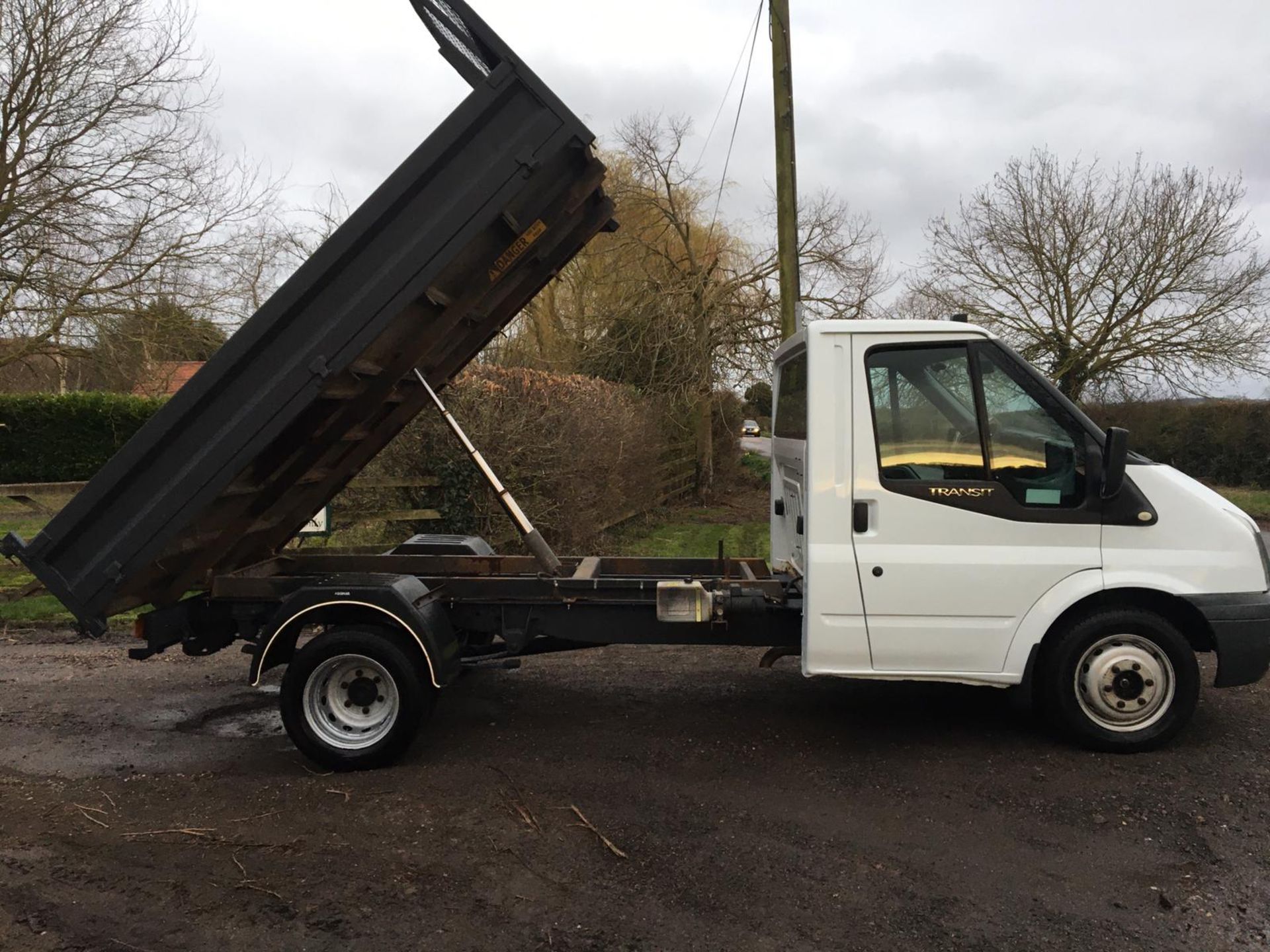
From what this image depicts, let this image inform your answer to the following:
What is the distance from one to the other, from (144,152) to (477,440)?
704 cm

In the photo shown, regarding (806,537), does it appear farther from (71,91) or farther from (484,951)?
(71,91)

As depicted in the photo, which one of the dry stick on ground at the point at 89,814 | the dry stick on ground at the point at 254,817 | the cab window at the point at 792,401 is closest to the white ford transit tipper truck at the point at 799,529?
the cab window at the point at 792,401

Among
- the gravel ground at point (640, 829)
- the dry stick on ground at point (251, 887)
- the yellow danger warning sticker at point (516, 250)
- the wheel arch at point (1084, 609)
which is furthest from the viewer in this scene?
the yellow danger warning sticker at point (516, 250)

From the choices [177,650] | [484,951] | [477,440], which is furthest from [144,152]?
[484,951]

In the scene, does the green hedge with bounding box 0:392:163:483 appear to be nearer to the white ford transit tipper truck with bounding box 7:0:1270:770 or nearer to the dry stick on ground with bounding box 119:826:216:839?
the white ford transit tipper truck with bounding box 7:0:1270:770

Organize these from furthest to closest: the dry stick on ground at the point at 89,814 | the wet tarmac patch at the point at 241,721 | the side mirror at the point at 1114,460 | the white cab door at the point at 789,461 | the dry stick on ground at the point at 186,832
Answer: the wet tarmac patch at the point at 241,721 → the white cab door at the point at 789,461 → the side mirror at the point at 1114,460 → the dry stick on ground at the point at 89,814 → the dry stick on ground at the point at 186,832

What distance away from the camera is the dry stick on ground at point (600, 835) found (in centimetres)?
357

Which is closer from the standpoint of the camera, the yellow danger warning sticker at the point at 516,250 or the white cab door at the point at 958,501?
the white cab door at the point at 958,501

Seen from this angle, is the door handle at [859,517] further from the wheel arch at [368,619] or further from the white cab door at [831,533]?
the wheel arch at [368,619]

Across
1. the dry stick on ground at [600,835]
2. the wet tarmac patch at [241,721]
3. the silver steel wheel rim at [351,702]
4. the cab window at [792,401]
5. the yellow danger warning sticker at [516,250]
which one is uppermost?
the yellow danger warning sticker at [516,250]

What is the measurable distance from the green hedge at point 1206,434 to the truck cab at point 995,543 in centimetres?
1660

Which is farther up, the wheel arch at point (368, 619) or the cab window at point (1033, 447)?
the cab window at point (1033, 447)

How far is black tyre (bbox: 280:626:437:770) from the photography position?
4.40 meters

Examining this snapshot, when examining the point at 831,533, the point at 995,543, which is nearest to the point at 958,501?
the point at 995,543
